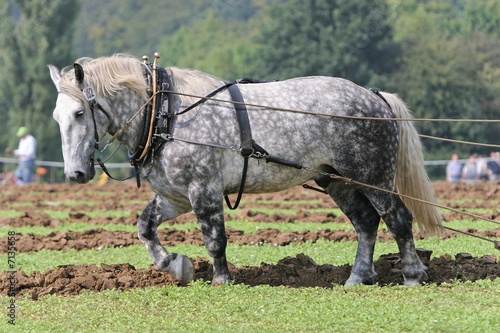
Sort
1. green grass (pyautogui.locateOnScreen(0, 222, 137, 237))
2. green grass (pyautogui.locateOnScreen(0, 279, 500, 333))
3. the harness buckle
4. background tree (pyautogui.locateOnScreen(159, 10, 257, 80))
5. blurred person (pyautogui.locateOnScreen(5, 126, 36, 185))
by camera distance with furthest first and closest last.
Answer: background tree (pyautogui.locateOnScreen(159, 10, 257, 80)) → blurred person (pyautogui.locateOnScreen(5, 126, 36, 185)) → green grass (pyautogui.locateOnScreen(0, 222, 137, 237)) → the harness buckle → green grass (pyautogui.locateOnScreen(0, 279, 500, 333))

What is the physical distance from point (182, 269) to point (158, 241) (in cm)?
62

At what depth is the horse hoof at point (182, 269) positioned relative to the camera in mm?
11516

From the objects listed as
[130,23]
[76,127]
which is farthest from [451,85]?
[130,23]

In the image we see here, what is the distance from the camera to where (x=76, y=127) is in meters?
11.2

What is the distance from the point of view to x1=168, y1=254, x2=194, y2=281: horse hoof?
11516 mm

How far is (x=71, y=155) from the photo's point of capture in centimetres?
1116

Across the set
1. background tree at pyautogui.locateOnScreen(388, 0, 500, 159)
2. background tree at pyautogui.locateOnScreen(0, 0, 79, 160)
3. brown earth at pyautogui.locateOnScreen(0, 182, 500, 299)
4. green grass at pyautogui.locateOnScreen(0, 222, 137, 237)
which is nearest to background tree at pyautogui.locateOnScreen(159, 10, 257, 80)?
background tree at pyautogui.locateOnScreen(388, 0, 500, 159)

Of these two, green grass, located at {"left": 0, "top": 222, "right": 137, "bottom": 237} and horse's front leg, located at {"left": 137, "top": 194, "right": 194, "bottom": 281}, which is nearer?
horse's front leg, located at {"left": 137, "top": 194, "right": 194, "bottom": 281}

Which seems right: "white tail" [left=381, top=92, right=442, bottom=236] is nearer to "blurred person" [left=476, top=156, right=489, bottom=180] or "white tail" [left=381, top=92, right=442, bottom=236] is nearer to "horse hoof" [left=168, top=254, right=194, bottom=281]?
"horse hoof" [left=168, top=254, right=194, bottom=281]

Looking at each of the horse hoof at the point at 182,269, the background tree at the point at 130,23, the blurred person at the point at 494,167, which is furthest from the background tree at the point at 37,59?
the background tree at the point at 130,23

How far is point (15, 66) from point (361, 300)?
66357mm

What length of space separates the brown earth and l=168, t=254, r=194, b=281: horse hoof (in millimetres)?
320

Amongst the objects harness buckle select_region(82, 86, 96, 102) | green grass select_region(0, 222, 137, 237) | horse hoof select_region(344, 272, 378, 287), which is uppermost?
harness buckle select_region(82, 86, 96, 102)

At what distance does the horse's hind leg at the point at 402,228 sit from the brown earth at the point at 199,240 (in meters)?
0.31
